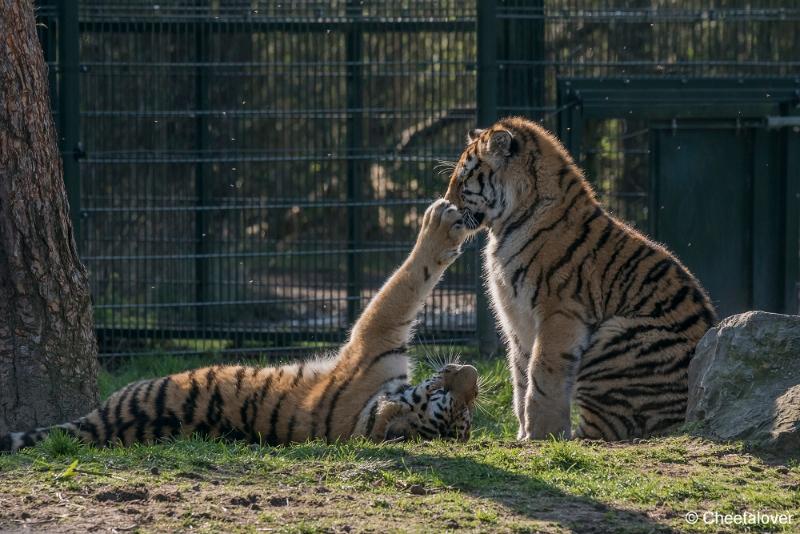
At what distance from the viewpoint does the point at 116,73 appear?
28.8 ft

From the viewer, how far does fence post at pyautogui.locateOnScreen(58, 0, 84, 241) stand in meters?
8.16

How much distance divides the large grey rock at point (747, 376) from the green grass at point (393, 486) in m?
0.14

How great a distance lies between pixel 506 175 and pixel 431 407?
1.34 m

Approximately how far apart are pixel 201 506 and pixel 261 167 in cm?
533

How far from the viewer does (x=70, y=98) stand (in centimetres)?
820

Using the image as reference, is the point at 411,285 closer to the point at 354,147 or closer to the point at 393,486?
the point at 393,486

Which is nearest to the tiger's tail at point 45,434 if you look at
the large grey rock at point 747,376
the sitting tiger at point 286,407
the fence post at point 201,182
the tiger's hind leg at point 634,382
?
the sitting tiger at point 286,407

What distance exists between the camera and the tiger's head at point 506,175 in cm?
608

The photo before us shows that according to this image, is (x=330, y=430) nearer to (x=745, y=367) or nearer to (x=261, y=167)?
(x=745, y=367)

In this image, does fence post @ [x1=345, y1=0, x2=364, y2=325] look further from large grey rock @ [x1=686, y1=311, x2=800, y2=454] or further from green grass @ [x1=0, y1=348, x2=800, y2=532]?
large grey rock @ [x1=686, y1=311, x2=800, y2=454]

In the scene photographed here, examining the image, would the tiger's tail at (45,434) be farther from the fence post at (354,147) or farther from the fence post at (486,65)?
the fence post at (486,65)

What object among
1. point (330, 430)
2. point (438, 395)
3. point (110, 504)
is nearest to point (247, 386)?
point (330, 430)

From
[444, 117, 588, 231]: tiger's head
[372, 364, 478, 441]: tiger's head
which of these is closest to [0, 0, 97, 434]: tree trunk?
[372, 364, 478, 441]: tiger's head

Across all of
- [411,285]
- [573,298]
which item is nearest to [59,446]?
[411,285]
